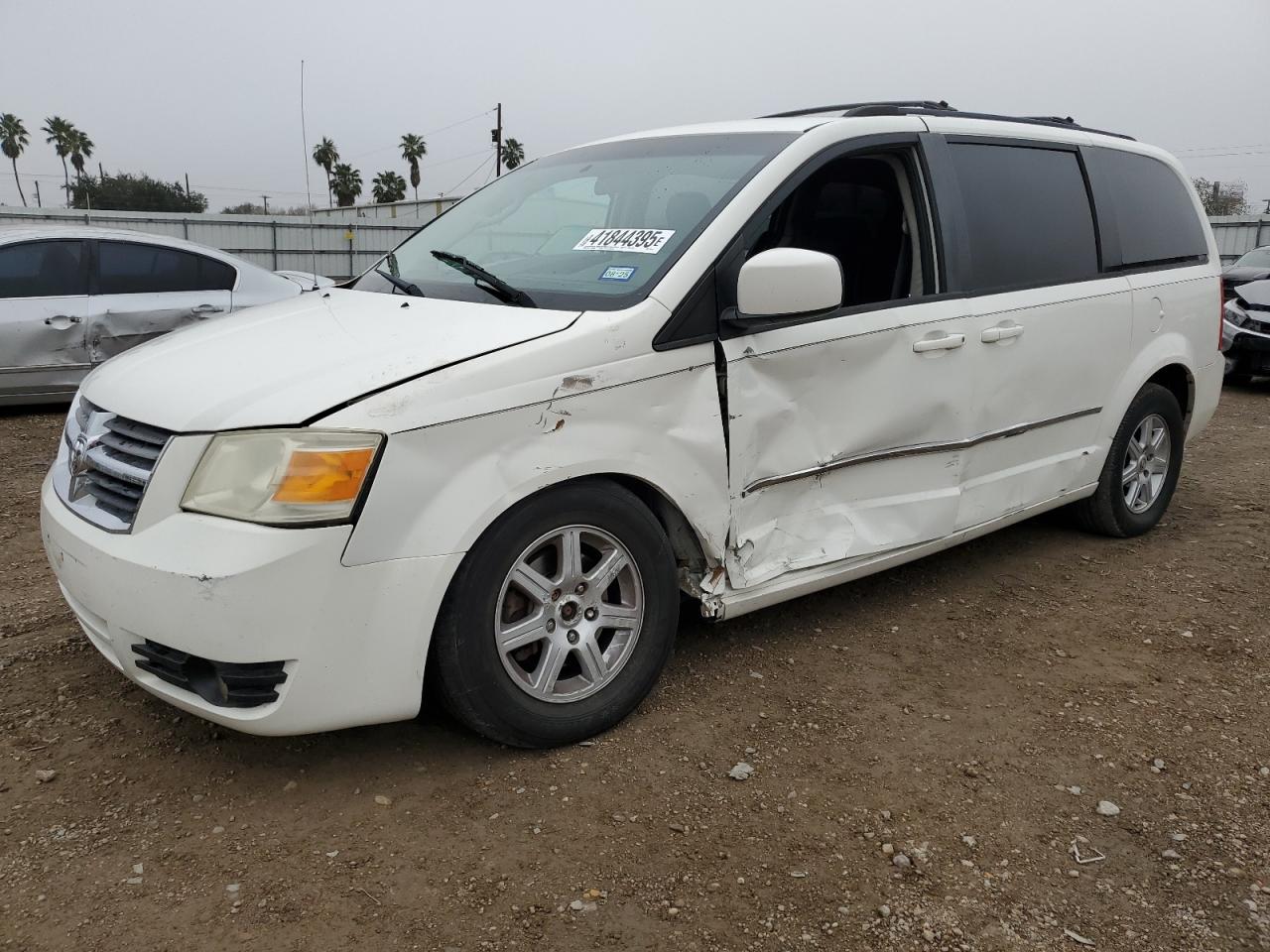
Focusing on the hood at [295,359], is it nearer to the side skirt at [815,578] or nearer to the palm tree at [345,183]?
the side skirt at [815,578]

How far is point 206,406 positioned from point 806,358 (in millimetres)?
1744

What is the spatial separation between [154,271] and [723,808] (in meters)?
6.94

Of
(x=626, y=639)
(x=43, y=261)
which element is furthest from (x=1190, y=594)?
(x=43, y=261)

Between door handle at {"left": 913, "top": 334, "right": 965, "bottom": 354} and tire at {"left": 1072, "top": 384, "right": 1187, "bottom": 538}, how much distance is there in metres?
1.39

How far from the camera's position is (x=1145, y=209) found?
15.1 ft

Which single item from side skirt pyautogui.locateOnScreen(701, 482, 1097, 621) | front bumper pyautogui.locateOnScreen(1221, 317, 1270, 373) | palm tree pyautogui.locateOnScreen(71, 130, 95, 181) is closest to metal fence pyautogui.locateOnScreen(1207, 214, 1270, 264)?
front bumper pyautogui.locateOnScreen(1221, 317, 1270, 373)

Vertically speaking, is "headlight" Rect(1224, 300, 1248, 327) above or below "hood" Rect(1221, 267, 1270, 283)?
below

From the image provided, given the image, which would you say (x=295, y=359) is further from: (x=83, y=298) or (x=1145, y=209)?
(x=83, y=298)

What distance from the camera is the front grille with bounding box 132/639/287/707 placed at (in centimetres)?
244

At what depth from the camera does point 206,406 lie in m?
2.50

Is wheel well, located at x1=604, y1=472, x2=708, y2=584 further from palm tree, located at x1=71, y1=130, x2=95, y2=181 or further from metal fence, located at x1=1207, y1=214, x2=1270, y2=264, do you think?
palm tree, located at x1=71, y1=130, x2=95, y2=181

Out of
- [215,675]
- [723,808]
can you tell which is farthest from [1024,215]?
[215,675]

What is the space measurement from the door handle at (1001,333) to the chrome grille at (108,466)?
2.75 meters

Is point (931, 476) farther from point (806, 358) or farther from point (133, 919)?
point (133, 919)
